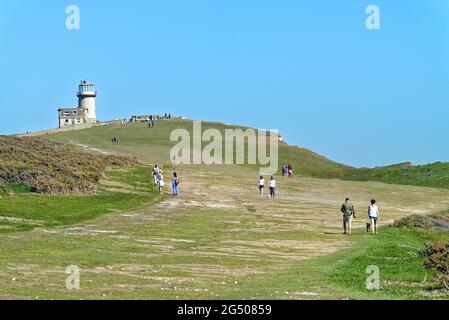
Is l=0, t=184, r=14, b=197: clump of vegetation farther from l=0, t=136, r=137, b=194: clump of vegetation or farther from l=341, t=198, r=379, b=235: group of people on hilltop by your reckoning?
l=341, t=198, r=379, b=235: group of people on hilltop

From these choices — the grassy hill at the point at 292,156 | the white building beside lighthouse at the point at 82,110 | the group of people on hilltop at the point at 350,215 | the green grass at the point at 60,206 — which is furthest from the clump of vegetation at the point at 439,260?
the white building beside lighthouse at the point at 82,110

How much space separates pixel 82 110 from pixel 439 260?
546 feet

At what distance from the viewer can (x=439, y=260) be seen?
30.6m

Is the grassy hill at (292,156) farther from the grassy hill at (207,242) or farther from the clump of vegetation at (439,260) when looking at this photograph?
the clump of vegetation at (439,260)

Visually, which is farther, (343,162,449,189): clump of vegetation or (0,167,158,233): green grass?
(343,162,449,189): clump of vegetation

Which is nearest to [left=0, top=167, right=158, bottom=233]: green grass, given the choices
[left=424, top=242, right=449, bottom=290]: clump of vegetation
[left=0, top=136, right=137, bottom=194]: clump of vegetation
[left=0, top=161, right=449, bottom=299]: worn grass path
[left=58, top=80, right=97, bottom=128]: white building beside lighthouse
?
[left=0, top=161, right=449, bottom=299]: worn grass path

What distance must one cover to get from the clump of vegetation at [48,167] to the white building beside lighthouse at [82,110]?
107 metres

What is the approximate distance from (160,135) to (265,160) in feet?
74.8

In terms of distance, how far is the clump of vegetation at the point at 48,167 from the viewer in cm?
5850

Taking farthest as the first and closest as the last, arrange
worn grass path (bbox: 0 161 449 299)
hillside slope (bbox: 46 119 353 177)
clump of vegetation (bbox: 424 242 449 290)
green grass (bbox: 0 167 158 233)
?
1. hillside slope (bbox: 46 119 353 177)
2. green grass (bbox: 0 167 158 233)
3. clump of vegetation (bbox: 424 242 449 290)
4. worn grass path (bbox: 0 161 449 299)

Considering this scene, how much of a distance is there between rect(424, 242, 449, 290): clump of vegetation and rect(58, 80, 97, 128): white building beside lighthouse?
15974 centimetres

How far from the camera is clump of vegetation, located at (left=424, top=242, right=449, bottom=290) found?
27.2m

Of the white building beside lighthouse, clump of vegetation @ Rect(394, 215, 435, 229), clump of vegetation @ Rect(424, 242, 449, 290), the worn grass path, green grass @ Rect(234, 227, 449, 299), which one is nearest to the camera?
green grass @ Rect(234, 227, 449, 299)
